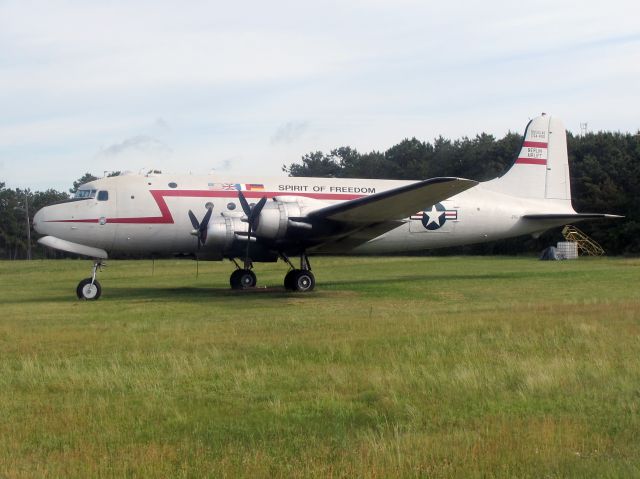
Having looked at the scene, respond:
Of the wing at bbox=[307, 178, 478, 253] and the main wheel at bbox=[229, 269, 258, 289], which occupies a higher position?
the wing at bbox=[307, 178, 478, 253]

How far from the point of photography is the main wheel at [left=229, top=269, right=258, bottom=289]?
24266 mm

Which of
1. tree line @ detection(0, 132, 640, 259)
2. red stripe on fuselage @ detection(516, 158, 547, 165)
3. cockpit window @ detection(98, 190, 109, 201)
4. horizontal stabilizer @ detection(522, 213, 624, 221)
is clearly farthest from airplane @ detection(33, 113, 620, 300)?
tree line @ detection(0, 132, 640, 259)

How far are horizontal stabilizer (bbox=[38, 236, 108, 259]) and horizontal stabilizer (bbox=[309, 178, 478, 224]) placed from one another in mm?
6197

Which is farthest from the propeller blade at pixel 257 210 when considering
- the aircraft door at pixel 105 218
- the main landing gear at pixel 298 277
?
the aircraft door at pixel 105 218

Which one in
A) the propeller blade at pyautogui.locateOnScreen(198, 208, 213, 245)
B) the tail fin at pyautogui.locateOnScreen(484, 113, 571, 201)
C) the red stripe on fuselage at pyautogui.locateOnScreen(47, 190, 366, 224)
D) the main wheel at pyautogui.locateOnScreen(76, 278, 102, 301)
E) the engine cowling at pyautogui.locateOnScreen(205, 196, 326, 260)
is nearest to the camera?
the engine cowling at pyautogui.locateOnScreen(205, 196, 326, 260)

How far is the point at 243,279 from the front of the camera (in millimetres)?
24297

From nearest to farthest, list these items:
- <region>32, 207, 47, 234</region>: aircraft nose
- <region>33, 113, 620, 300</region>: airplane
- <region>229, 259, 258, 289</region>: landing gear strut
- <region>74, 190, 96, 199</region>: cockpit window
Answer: <region>33, 113, 620, 300</region>: airplane, <region>32, 207, 47, 234</region>: aircraft nose, <region>74, 190, 96, 199</region>: cockpit window, <region>229, 259, 258, 289</region>: landing gear strut

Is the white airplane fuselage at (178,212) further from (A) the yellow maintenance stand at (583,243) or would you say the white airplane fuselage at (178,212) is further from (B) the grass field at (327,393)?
(A) the yellow maintenance stand at (583,243)

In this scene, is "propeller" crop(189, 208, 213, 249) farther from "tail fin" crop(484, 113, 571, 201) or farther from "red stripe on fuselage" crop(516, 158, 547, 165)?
"red stripe on fuselage" crop(516, 158, 547, 165)

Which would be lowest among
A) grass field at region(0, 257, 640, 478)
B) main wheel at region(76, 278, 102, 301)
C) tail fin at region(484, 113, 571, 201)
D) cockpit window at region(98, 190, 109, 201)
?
grass field at region(0, 257, 640, 478)

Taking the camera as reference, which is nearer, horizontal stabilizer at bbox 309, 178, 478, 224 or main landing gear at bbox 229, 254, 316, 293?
horizontal stabilizer at bbox 309, 178, 478, 224

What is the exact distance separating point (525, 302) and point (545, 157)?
1122 centimetres

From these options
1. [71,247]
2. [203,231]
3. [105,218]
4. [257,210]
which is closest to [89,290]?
[71,247]

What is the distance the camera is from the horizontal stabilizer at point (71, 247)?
21.5 meters
